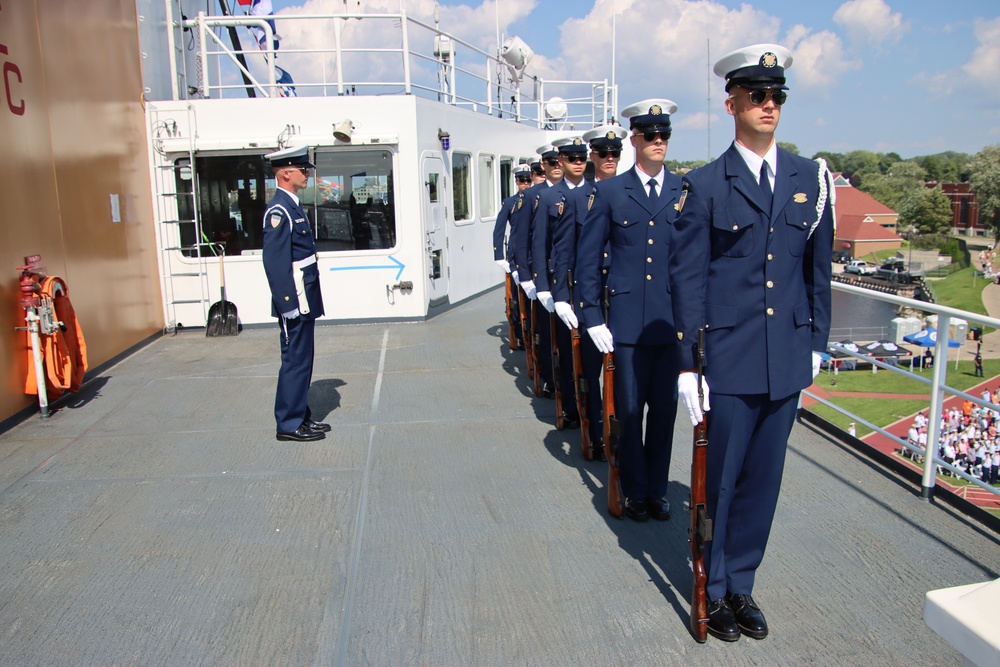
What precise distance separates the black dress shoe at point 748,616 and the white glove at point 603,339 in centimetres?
133

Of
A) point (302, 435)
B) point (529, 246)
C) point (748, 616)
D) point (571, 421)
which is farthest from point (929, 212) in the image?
point (748, 616)

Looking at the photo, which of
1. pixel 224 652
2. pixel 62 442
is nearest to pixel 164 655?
pixel 224 652

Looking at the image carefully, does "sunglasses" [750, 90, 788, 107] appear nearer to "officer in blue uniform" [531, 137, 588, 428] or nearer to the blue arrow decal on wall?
"officer in blue uniform" [531, 137, 588, 428]

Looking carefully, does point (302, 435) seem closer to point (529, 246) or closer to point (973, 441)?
point (529, 246)

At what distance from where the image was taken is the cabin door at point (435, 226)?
952 cm

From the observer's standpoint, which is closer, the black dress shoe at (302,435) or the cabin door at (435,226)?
the black dress shoe at (302,435)

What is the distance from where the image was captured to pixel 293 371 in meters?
5.09

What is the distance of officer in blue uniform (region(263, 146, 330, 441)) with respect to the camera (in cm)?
488

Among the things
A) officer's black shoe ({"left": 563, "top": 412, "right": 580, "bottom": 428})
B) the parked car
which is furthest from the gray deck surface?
the parked car

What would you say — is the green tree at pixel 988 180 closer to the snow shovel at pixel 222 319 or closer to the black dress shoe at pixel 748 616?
the snow shovel at pixel 222 319

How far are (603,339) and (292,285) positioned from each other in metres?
2.26

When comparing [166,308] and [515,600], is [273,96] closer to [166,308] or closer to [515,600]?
[166,308]

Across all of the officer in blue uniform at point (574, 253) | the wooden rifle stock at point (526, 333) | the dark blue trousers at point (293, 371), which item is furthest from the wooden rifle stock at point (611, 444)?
the wooden rifle stock at point (526, 333)

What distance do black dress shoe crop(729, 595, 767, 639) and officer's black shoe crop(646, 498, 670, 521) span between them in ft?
3.04
